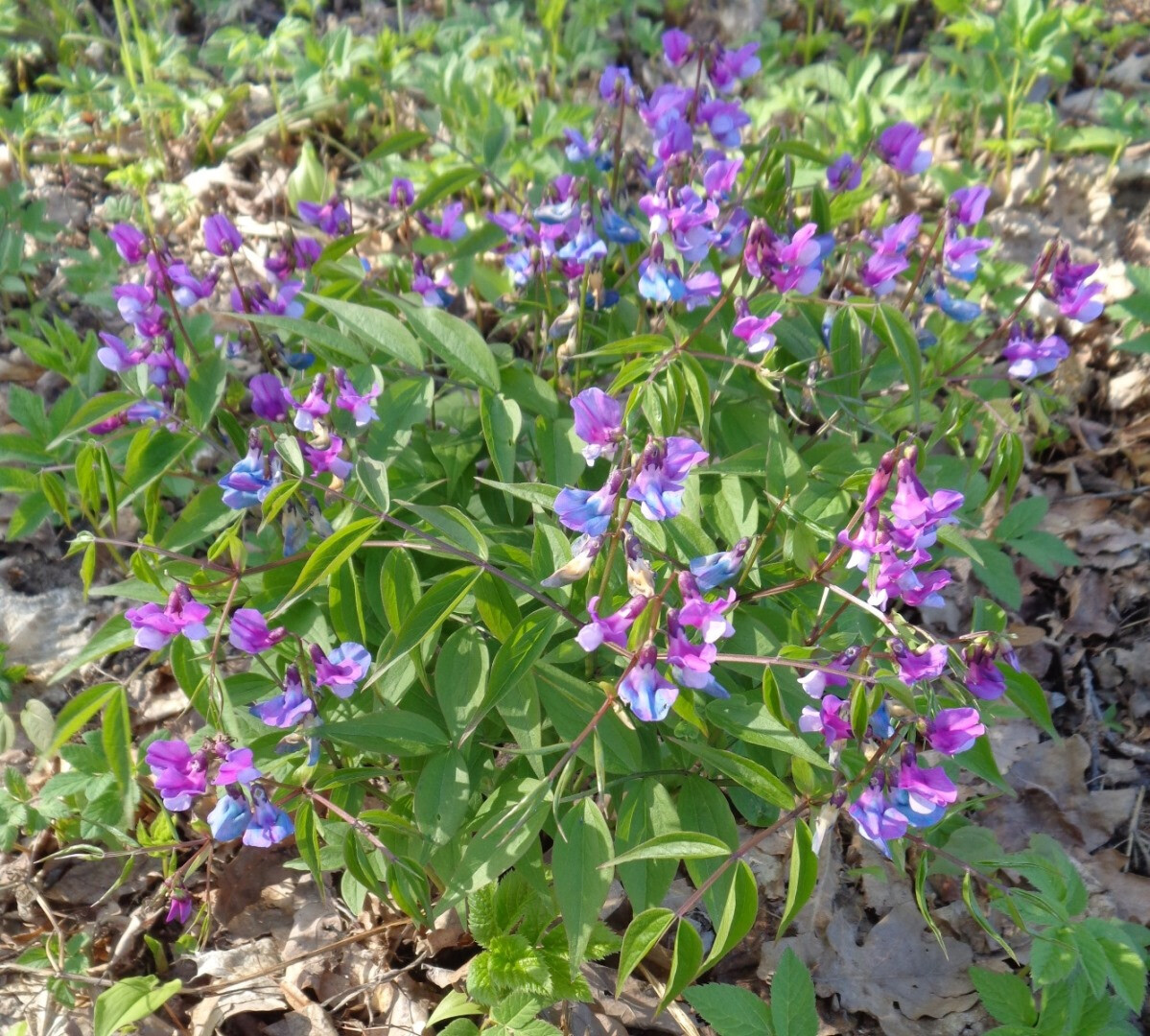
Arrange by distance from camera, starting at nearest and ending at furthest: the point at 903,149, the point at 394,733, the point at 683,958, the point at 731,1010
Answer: the point at 683,958 < the point at 394,733 < the point at 731,1010 < the point at 903,149

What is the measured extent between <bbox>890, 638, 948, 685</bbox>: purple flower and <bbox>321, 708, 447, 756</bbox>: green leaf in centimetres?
92

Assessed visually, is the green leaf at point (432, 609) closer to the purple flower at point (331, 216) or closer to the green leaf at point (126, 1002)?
the green leaf at point (126, 1002)

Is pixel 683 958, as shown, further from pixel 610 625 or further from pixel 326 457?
pixel 326 457

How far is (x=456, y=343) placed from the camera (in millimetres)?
2414

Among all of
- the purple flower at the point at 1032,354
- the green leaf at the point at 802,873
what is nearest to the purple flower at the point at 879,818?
the green leaf at the point at 802,873

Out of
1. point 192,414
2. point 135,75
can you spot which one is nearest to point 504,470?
point 192,414

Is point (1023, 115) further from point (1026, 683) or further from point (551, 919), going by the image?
point (551, 919)

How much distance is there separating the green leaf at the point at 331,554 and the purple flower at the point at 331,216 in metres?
1.30

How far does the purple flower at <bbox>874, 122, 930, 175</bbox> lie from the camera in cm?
271

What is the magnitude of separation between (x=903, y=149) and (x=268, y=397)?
176 centimetres

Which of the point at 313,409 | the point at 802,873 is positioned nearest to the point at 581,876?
the point at 802,873

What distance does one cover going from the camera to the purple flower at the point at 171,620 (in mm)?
1949

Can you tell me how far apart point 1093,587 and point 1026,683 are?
5.32 ft

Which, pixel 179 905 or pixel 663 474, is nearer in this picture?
pixel 663 474
